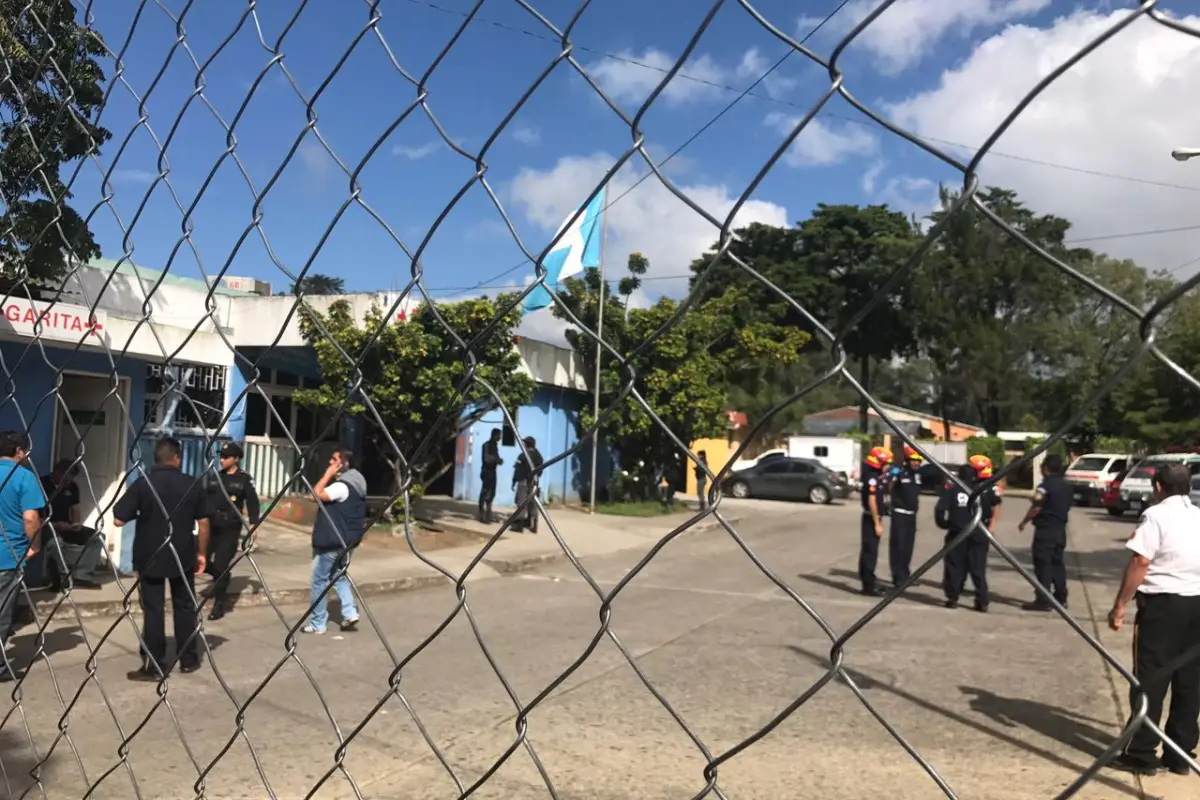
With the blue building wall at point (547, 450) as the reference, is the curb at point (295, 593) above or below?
below

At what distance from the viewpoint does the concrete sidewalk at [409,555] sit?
815cm

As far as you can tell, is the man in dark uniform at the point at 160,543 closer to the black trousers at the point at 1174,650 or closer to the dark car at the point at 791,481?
the black trousers at the point at 1174,650

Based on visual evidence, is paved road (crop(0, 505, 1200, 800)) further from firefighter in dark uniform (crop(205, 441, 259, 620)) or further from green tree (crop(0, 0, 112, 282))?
green tree (crop(0, 0, 112, 282))

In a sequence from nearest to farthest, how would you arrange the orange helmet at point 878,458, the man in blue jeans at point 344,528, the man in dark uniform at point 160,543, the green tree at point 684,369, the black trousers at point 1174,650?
the black trousers at point 1174,650 < the man in dark uniform at point 160,543 < the man in blue jeans at point 344,528 < the orange helmet at point 878,458 < the green tree at point 684,369

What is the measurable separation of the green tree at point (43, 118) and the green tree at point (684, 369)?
12386mm

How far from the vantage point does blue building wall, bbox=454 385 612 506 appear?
18.7 metres

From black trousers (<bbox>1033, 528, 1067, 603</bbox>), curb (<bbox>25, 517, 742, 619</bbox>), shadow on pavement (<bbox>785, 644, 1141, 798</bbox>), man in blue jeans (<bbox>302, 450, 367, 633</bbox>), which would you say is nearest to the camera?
shadow on pavement (<bbox>785, 644, 1141, 798</bbox>)

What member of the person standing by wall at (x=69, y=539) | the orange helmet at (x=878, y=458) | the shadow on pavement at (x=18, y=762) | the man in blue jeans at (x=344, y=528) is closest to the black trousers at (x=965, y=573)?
the orange helmet at (x=878, y=458)

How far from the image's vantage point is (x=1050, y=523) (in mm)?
8359

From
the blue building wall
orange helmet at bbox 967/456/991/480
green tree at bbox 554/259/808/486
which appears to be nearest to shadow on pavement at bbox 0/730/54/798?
orange helmet at bbox 967/456/991/480

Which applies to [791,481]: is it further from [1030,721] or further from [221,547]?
[1030,721]

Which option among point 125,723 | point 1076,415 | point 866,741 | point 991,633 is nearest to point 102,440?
point 125,723

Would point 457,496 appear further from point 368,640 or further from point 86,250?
point 86,250

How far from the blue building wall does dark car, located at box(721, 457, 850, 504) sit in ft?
18.8
